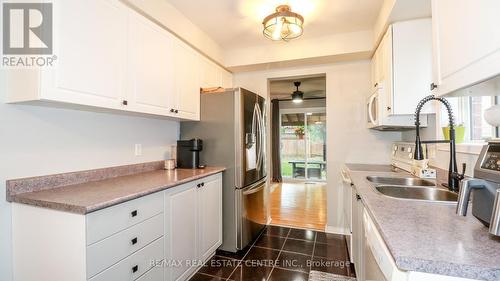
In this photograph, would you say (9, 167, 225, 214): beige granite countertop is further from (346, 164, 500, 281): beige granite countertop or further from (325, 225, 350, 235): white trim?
(325, 225, 350, 235): white trim

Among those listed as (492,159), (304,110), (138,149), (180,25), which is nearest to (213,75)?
(180,25)

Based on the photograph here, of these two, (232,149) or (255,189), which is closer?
(232,149)

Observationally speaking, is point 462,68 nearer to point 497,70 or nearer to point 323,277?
point 497,70

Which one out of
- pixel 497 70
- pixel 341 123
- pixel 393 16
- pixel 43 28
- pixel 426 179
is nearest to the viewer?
pixel 497 70

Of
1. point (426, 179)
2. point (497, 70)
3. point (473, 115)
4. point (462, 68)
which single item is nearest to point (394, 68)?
point (473, 115)

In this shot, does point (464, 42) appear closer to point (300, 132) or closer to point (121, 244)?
point (121, 244)

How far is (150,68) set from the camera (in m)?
1.97

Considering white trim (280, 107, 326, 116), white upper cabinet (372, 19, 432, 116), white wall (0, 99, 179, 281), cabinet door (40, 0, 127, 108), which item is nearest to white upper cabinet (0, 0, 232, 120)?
cabinet door (40, 0, 127, 108)

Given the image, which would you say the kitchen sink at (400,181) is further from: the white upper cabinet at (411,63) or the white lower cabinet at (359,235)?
the white upper cabinet at (411,63)

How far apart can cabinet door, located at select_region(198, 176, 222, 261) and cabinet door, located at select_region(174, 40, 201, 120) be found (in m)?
0.77

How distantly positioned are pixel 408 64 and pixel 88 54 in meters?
2.44

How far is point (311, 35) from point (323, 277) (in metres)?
2.58

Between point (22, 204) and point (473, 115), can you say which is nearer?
point (22, 204)

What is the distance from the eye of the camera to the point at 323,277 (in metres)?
2.05
